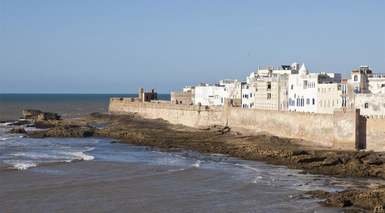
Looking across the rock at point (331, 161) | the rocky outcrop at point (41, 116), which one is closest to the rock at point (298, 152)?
the rock at point (331, 161)

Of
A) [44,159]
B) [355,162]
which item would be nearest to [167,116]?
[44,159]

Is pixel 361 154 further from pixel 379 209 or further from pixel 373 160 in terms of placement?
pixel 379 209

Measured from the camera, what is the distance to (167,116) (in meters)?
64.4

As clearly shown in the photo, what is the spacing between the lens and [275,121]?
4569 cm

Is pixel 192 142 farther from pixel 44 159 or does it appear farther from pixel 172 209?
pixel 172 209

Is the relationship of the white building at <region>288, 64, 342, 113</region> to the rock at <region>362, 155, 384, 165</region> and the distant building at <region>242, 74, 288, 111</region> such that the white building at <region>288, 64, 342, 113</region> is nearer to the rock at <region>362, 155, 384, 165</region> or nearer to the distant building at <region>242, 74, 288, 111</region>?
the distant building at <region>242, 74, 288, 111</region>

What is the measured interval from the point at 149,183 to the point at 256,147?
1282cm

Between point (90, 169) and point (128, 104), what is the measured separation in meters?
44.1

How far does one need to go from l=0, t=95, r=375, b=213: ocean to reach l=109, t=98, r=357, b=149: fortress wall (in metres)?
5.96

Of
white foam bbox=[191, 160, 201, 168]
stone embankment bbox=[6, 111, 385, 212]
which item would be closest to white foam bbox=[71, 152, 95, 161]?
white foam bbox=[191, 160, 201, 168]

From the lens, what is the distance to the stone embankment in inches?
973

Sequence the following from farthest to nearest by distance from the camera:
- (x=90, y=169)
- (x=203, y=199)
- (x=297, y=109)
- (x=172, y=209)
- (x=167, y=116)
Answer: (x=167, y=116), (x=297, y=109), (x=90, y=169), (x=203, y=199), (x=172, y=209)

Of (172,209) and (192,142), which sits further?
(192,142)

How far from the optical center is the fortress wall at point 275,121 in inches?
1506
